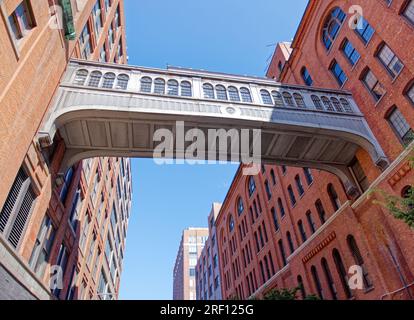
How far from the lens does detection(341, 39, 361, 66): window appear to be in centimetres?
2027

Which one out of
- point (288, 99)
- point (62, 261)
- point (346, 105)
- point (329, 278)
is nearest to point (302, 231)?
point (329, 278)

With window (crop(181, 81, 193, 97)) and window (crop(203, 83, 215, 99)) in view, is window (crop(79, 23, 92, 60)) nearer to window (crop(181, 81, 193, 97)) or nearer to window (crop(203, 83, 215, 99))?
window (crop(181, 81, 193, 97))

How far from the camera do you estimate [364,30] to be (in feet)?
64.2

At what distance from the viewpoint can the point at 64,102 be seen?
1462 cm

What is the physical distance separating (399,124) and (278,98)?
21.9 ft

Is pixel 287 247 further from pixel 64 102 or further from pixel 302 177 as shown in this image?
pixel 64 102

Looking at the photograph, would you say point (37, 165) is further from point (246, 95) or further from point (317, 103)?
point (317, 103)

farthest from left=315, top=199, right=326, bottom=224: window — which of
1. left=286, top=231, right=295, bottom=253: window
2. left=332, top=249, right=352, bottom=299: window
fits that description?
left=286, top=231, right=295, bottom=253: window

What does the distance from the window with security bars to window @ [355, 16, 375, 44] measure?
20.5m

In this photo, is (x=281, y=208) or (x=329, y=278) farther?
(x=281, y=208)

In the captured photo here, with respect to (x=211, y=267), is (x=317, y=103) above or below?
below

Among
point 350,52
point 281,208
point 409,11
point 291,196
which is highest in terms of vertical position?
point 350,52

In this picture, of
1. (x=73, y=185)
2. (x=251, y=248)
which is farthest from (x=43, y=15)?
(x=251, y=248)

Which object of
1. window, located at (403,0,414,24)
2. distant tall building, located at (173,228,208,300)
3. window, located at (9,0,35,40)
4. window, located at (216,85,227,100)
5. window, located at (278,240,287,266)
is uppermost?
distant tall building, located at (173,228,208,300)
